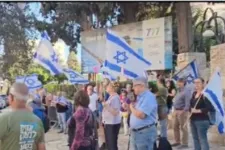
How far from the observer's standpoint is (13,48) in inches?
976

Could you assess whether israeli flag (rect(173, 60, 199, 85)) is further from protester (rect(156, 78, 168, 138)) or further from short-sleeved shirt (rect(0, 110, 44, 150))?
short-sleeved shirt (rect(0, 110, 44, 150))

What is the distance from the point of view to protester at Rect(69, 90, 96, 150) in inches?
266

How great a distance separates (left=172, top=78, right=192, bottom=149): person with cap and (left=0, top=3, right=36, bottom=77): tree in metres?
14.4

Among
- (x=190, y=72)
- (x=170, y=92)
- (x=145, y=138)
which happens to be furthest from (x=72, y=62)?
(x=145, y=138)

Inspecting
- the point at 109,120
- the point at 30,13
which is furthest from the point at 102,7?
the point at 109,120

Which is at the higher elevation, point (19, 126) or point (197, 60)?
point (197, 60)

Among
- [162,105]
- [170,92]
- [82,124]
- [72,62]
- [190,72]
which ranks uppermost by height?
[72,62]

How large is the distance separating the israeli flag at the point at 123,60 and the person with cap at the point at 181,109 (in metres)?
1.23

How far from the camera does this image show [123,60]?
9.36 metres

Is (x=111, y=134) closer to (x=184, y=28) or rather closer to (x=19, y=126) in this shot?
(x=19, y=126)

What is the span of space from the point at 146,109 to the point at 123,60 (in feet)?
8.75

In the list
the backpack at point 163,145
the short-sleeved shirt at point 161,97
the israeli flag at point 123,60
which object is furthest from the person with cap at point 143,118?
the short-sleeved shirt at point 161,97

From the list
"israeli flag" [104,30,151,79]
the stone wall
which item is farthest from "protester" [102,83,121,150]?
the stone wall

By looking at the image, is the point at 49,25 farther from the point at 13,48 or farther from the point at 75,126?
the point at 75,126
